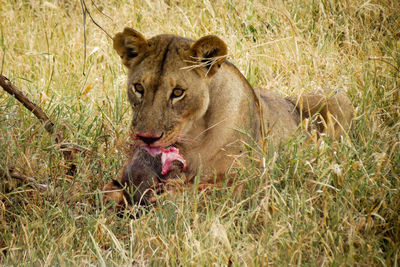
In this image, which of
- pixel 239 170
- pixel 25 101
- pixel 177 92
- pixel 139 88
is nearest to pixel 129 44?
pixel 139 88

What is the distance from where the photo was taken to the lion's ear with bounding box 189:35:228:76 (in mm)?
3162

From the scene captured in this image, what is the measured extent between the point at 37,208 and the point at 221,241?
1075mm

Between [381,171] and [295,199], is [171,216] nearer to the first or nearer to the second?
[295,199]

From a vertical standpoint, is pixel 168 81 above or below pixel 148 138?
above

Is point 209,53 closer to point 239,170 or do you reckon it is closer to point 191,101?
point 191,101

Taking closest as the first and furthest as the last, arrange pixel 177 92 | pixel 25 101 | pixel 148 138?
pixel 148 138
pixel 177 92
pixel 25 101

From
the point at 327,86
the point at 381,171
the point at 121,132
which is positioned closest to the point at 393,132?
the point at 381,171

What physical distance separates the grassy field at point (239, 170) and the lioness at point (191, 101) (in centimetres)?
21

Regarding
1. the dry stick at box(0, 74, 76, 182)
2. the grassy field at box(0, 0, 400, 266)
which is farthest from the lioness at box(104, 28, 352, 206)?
the dry stick at box(0, 74, 76, 182)

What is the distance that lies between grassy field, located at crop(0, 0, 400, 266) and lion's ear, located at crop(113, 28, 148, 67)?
62 cm

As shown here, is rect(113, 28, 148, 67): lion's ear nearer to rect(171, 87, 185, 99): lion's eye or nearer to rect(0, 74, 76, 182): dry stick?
rect(171, 87, 185, 99): lion's eye

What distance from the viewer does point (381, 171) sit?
9.99ft

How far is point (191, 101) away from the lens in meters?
3.20

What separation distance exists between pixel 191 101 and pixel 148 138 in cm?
34
